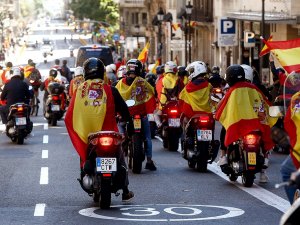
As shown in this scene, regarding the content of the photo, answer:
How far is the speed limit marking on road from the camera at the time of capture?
13.0 meters

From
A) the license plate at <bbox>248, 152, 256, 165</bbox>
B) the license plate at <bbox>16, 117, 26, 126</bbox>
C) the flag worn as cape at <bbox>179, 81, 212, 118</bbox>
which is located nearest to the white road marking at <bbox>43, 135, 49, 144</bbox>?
the license plate at <bbox>16, 117, 26, 126</bbox>

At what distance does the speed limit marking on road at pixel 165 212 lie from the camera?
13.0m

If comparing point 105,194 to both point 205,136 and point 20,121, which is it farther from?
point 20,121

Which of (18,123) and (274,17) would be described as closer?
→ (18,123)

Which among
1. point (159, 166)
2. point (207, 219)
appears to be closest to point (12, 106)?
point (159, 166)

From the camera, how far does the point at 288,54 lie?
11234mm

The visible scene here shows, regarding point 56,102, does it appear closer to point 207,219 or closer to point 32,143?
point 32,143

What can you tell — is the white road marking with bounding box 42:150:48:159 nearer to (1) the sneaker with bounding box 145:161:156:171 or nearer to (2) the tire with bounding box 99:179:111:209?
(1) the sneaker with bounding box 145:161:156:171

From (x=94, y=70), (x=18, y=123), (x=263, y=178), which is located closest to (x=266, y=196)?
(x=263, y=178)

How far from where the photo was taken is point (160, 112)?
2445 centimetres

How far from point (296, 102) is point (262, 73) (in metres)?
32.9

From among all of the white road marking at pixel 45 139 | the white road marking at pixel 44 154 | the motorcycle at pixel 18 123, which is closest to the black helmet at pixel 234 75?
the white road marking at pixel 44 154

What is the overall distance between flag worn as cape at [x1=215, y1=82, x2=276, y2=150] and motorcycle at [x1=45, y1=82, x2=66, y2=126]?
638 inches

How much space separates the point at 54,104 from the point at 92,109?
18591mm
